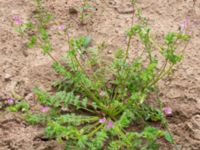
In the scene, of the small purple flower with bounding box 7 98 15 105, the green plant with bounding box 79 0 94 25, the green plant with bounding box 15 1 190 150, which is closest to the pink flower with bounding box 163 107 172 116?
the green plant with bounding box 15 1 190 150

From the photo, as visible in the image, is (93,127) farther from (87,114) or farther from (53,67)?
(53,67)

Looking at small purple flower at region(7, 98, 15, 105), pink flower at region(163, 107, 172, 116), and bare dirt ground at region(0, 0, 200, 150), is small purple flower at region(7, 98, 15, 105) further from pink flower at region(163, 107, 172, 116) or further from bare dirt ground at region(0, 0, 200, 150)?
pink flower at region(163, 107, 172, 116)

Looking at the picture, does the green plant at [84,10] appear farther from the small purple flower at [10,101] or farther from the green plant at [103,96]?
the small purple flower at [10,101]

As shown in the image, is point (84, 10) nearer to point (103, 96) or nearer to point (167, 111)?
point (103, 96)

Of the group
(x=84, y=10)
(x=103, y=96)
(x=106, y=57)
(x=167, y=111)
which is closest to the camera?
(x=167, y=111)

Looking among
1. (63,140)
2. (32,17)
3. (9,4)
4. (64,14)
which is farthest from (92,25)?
(63,140)

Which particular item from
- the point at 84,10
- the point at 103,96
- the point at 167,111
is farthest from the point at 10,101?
the point at 84,10
